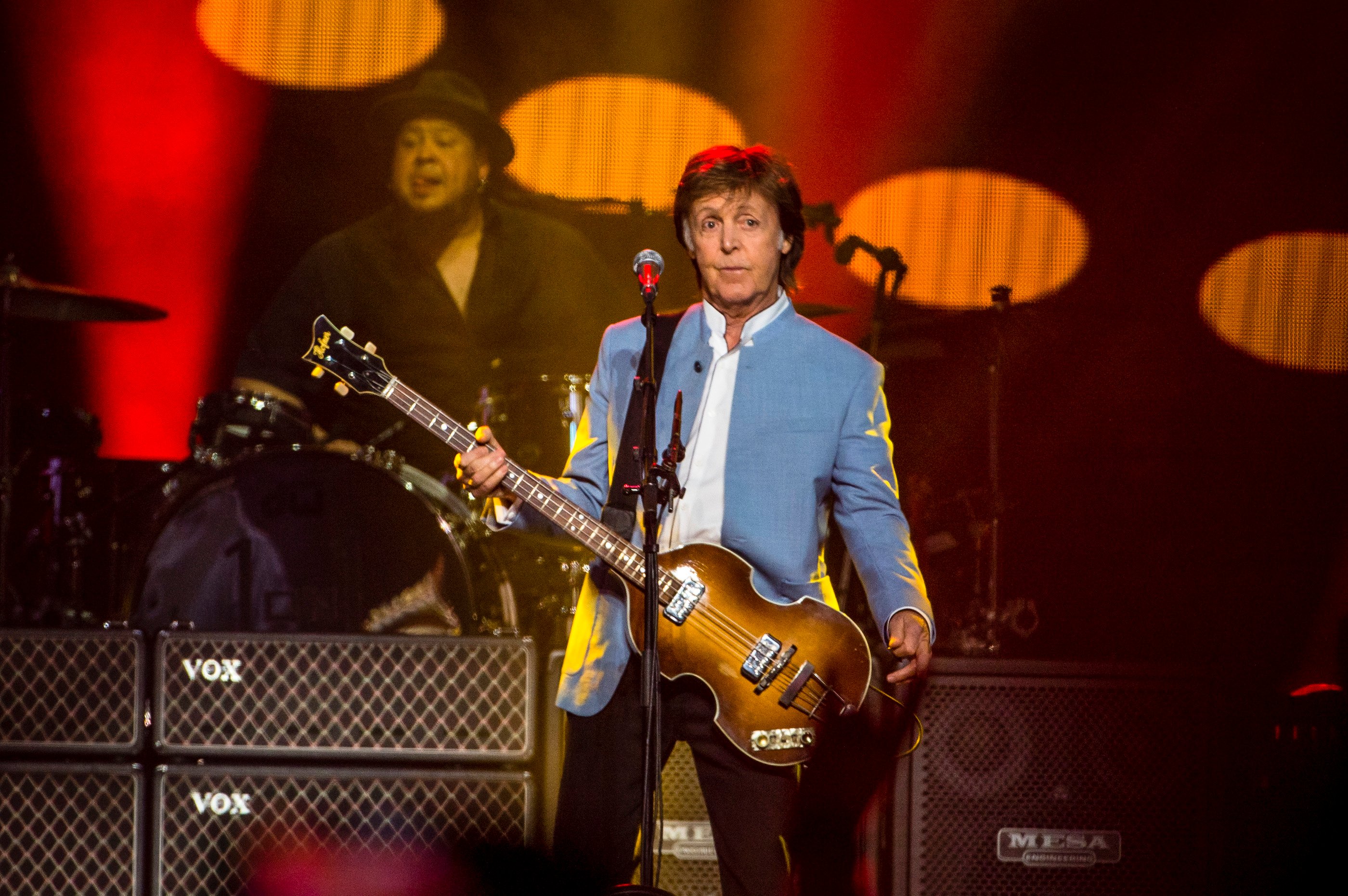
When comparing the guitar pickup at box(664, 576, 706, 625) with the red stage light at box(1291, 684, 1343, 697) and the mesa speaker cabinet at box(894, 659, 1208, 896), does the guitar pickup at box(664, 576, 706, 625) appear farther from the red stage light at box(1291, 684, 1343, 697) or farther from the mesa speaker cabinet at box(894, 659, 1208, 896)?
the red stage light at box(1291, 684, 1343, 697)

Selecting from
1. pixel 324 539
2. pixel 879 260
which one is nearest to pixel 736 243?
pixel 879 260

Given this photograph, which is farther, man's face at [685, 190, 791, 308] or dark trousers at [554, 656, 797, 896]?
A: man's face at [685, 190, 791, 308]

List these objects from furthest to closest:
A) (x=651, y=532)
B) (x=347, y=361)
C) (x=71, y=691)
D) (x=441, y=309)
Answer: (x=441, y=309) → (x=71, y=691) → (x=347, y=361) → (x=651, y=532)

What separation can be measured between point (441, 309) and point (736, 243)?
3.57 meters

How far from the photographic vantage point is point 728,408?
8.59 feet

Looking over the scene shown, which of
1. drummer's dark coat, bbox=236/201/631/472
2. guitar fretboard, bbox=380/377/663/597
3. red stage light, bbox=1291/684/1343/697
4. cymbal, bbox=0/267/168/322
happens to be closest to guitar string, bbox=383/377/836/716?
guitar fretboard, bbox=380/377/663/597

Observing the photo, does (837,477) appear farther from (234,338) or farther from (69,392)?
(69,392)

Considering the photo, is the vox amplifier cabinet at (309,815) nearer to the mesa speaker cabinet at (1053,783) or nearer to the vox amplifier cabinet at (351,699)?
the vox amplifier cabinet at (351,699)

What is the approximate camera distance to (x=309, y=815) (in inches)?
121

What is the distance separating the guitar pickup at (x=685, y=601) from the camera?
247 centimetres

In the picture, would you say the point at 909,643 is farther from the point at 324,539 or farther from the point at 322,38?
the point at 322,38

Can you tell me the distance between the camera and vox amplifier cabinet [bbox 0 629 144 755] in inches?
124

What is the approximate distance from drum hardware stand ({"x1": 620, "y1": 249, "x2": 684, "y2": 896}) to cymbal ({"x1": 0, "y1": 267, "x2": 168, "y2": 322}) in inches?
152

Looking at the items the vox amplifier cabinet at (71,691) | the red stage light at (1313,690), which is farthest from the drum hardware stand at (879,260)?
the vox amplifier cabinet at (71,691)
